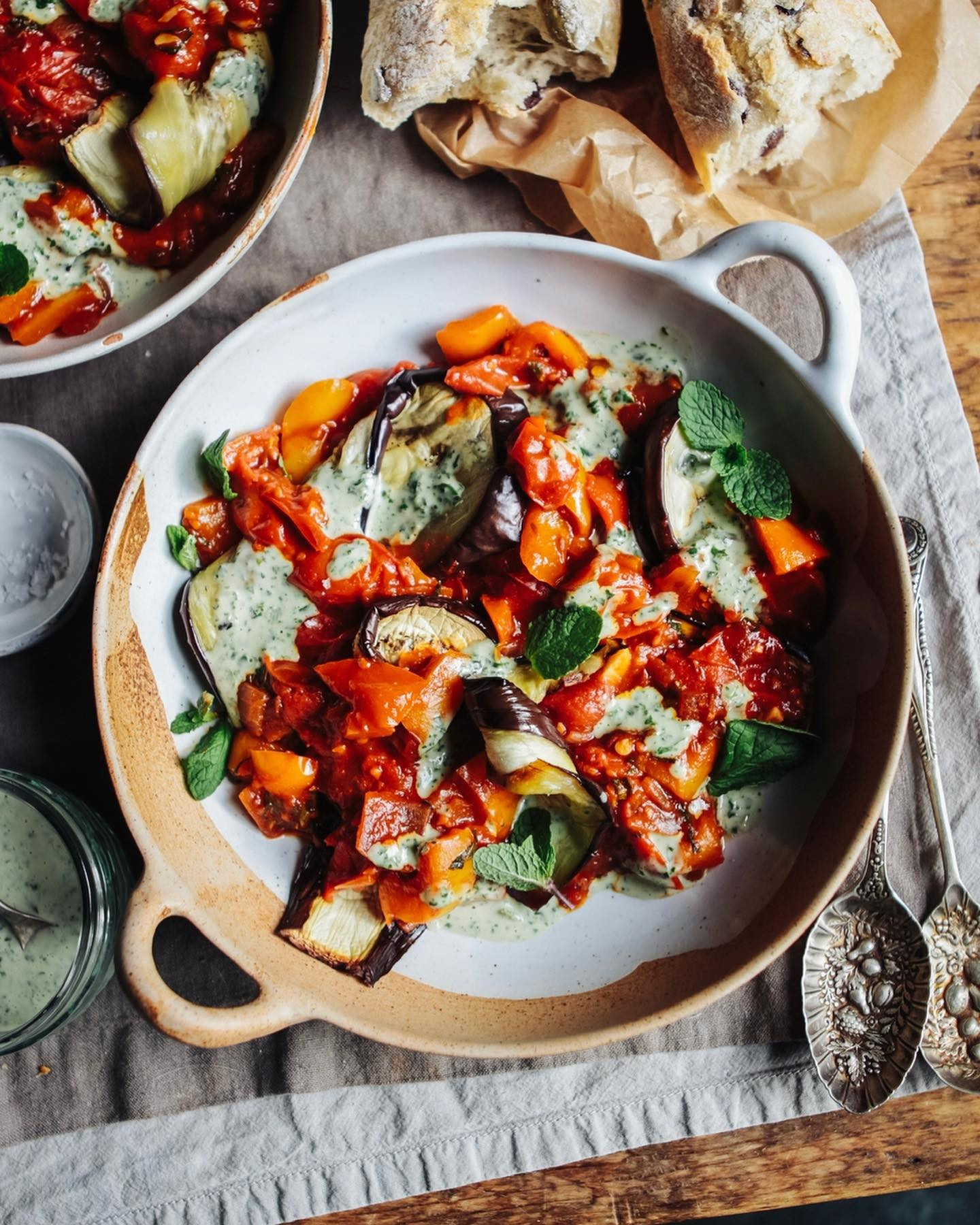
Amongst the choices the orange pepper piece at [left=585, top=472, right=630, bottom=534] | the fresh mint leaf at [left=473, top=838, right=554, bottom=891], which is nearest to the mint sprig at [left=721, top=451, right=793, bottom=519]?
the orange pepper piece at [left=585, top=472, right=630, bottom=534]

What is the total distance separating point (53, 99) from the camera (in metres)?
2.55

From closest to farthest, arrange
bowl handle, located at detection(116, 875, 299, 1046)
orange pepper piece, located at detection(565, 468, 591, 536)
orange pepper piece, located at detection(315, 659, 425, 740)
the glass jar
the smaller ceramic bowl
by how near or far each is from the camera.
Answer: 1. bowl handle, located at detection(116, 875, 299, 1046)
2. orange pepper piece, located at detection(315, 659, 425, 740)
3. orange pepper piece, located at detection(565, 468, 591, 536)
4. the glass jar
5. the smaller ceramic bowl

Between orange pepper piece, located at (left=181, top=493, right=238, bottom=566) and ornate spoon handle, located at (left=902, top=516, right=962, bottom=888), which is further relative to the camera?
ornate spoon handle, located at (left=902, top=516, right=962, bottom=888)

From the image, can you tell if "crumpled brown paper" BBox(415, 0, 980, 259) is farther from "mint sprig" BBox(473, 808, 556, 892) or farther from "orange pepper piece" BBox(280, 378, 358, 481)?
"mint sprig" BBox(473, 808, 556, 892)

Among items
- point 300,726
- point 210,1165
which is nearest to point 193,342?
point 300,726

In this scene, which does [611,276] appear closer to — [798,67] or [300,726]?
[798,67]

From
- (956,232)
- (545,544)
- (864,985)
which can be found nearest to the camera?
(545,544)

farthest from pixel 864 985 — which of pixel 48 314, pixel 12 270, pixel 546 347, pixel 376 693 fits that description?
pixel 12 270

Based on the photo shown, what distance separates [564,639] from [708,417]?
2.23 feet

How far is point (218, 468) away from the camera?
254cm

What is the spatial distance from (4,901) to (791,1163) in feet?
7.58

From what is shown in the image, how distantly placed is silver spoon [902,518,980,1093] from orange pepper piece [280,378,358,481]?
1719 millimetres

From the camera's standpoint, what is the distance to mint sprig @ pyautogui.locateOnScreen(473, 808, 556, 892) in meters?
2.35

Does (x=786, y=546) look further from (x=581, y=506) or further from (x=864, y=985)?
(x=864, y=985)
